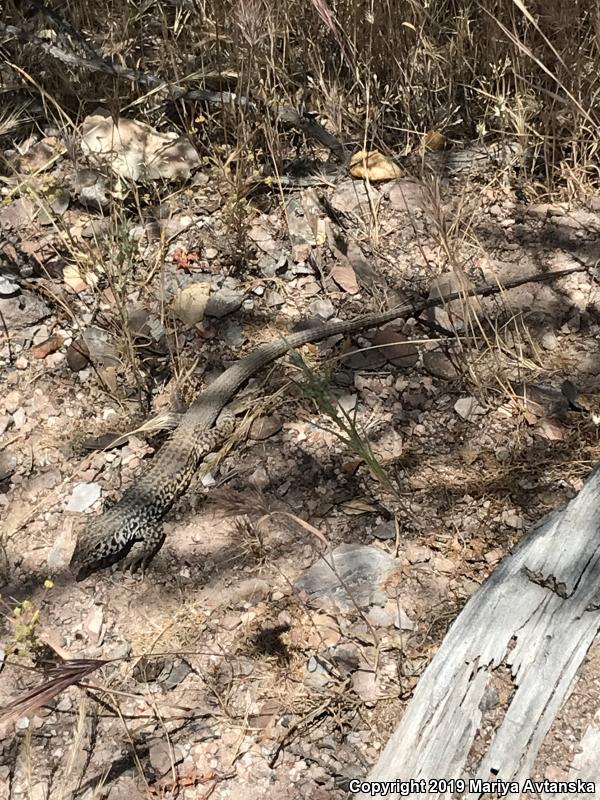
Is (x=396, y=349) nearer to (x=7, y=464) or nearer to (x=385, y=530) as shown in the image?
(x=385, y=530)

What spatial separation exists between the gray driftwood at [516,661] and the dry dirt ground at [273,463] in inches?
2.4

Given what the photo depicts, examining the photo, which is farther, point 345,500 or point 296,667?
point 345,500

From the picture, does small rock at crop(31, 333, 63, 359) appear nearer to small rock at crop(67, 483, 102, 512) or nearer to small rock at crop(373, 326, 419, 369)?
small rock at crop(67, 483, 102, 512)

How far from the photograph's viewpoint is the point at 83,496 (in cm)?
317

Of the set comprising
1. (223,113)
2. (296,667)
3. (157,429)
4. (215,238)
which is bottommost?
(296,667)

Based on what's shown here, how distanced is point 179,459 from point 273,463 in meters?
0.38

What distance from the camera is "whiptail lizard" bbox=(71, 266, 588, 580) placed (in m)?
2.91

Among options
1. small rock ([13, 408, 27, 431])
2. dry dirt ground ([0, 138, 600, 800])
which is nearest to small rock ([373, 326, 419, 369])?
dry dirt ground ([0, 138, 600, 800])

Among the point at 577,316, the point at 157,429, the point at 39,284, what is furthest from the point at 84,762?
the point at 577,316

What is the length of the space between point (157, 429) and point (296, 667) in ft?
3.90

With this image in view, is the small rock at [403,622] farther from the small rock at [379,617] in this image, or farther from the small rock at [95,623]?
the small rock at [95,623]

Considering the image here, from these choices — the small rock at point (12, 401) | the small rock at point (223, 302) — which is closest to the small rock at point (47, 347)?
the small rock at point (12, 401)

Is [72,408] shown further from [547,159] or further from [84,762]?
[547,159]

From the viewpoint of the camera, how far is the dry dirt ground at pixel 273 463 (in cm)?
240
